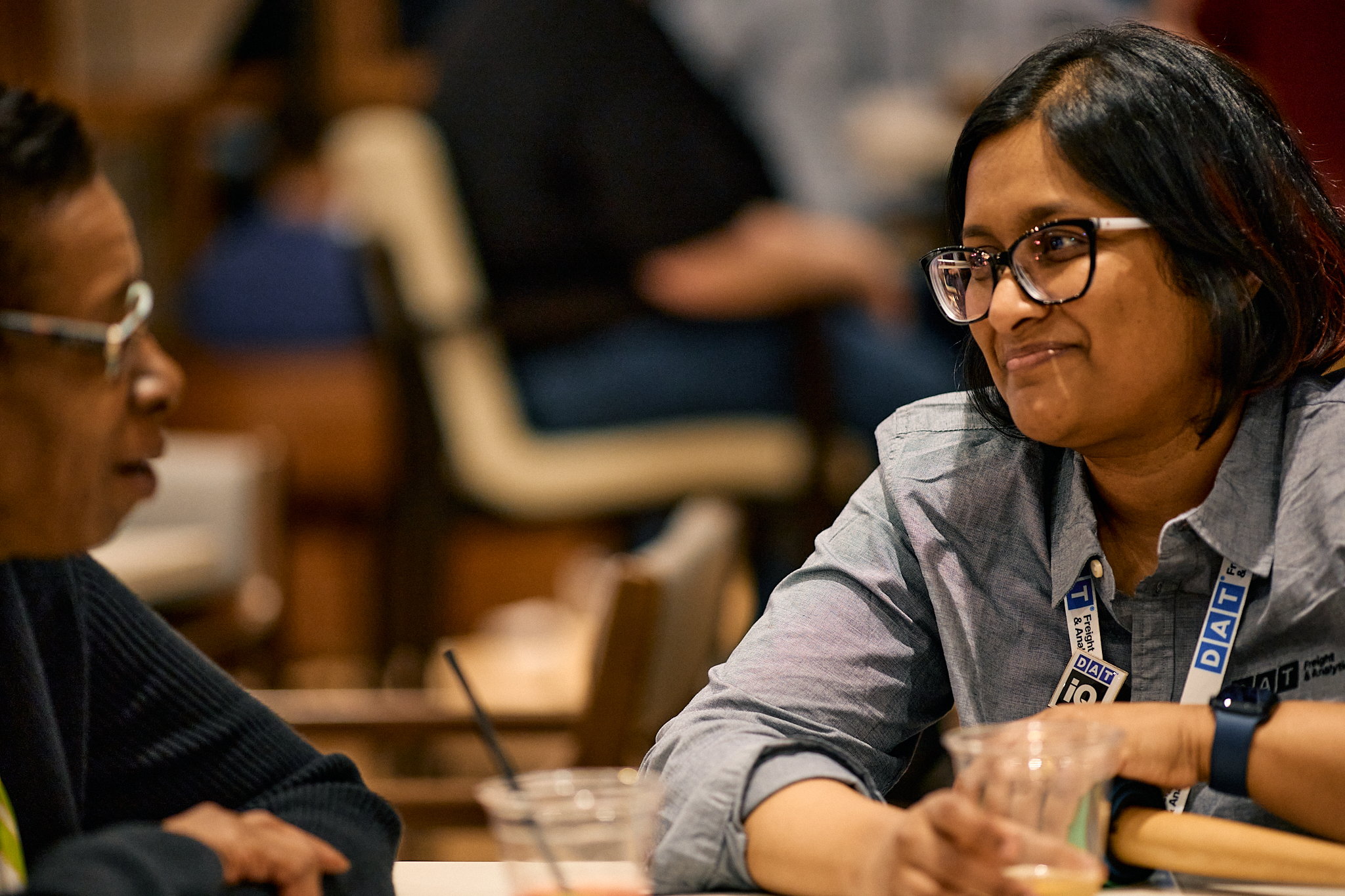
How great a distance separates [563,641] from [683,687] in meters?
0.71

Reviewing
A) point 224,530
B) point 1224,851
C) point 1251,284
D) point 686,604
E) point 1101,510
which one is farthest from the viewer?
point 224,530

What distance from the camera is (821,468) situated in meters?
3.05

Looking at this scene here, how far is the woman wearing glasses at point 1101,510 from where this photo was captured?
3.41ft

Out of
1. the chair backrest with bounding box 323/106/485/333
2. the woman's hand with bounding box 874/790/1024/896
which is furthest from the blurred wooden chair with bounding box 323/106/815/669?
the woman's hand with bounding box 874/790/1024/896

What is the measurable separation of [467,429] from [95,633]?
1.97 m

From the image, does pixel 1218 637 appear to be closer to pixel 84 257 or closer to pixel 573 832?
pixel 573 832

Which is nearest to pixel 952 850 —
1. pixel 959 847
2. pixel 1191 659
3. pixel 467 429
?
pixel 959 847

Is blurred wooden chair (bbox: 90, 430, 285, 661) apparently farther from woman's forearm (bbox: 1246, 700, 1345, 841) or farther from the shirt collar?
woman's forearm (bbox: 1246, 700, 1345, 841)

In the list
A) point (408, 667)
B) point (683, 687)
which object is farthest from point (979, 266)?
point (408, 667)

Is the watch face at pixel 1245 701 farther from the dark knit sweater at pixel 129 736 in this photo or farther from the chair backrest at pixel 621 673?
the chair backrest at pixel 621 673

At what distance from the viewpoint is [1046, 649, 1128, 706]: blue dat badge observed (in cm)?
115

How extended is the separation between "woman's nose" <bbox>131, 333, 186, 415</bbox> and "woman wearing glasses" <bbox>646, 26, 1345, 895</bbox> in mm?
500

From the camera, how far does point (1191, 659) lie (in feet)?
3.81

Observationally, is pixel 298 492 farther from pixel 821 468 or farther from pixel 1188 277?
pixel 1188 277
